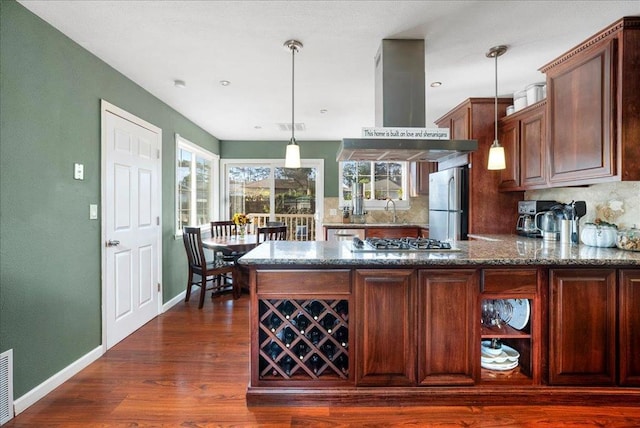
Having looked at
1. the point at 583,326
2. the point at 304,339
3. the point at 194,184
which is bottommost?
the point at 304,339

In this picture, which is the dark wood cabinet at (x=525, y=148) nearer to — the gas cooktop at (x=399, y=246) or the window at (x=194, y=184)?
the gas cooktop at (x=399, y=246)

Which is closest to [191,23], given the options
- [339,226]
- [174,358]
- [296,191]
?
[174,358]

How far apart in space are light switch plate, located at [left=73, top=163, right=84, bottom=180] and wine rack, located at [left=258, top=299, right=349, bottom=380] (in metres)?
1.66

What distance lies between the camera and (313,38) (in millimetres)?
2299

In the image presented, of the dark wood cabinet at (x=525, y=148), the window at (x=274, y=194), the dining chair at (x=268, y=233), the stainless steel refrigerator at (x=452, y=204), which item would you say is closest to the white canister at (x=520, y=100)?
the dark wood cabinet at (x=525, y=148)

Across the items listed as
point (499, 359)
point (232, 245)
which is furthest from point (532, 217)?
point (232, 245)

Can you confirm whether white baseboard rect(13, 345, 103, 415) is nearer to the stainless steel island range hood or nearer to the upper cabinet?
the stainless steel island range hood

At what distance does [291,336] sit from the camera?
Result: 2053 millimetres

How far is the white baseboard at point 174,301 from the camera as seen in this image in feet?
12.2

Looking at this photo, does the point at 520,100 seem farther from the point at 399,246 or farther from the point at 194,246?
the point at 194,246

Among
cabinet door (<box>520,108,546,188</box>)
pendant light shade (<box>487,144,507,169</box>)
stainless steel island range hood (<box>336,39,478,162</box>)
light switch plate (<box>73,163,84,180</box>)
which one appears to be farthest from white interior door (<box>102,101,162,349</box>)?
cabinet door (<box>520,108,546,188</box>)

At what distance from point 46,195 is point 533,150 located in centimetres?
387

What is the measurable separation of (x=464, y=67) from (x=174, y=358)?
3406mm

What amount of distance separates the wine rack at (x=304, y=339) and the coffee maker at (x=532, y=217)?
83.7 inches
